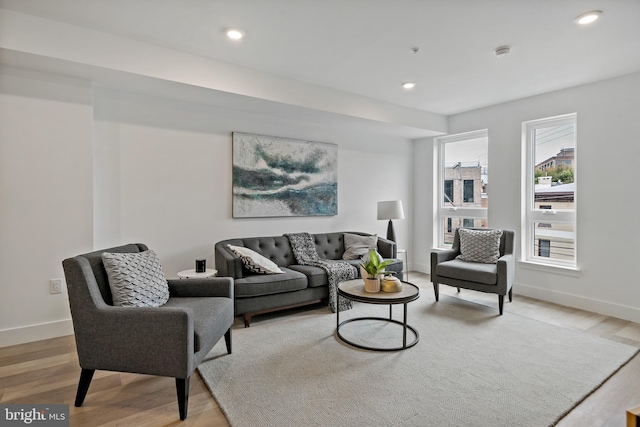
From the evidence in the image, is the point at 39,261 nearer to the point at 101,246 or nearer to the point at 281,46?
the point at 101,246

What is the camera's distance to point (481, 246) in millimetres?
4117

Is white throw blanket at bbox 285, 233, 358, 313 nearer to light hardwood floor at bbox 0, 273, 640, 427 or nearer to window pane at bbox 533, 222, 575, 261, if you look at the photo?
light hardwood floor at bbox 0, 273, 640, 427

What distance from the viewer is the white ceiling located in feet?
7.82

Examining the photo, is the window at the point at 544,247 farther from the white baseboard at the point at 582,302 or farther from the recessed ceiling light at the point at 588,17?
the recessed ceiling light at the point at 588,17

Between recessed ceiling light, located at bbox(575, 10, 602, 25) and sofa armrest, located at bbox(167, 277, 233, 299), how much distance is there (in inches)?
127

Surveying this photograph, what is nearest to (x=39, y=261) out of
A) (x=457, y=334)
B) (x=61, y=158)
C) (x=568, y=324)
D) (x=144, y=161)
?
(x=61, y=158)

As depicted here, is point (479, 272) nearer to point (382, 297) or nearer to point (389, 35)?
point (382, 297)

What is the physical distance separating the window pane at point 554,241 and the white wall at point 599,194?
0.61 feet

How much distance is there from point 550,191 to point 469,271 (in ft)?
5.38

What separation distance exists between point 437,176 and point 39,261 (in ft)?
17.2

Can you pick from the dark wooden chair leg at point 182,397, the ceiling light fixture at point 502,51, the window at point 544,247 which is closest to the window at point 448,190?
the window at point 544,247

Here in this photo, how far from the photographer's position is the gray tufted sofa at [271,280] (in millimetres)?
3287

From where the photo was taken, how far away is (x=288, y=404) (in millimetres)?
2035

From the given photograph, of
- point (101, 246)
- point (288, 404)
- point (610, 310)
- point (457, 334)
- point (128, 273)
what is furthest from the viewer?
point (610, 310)
